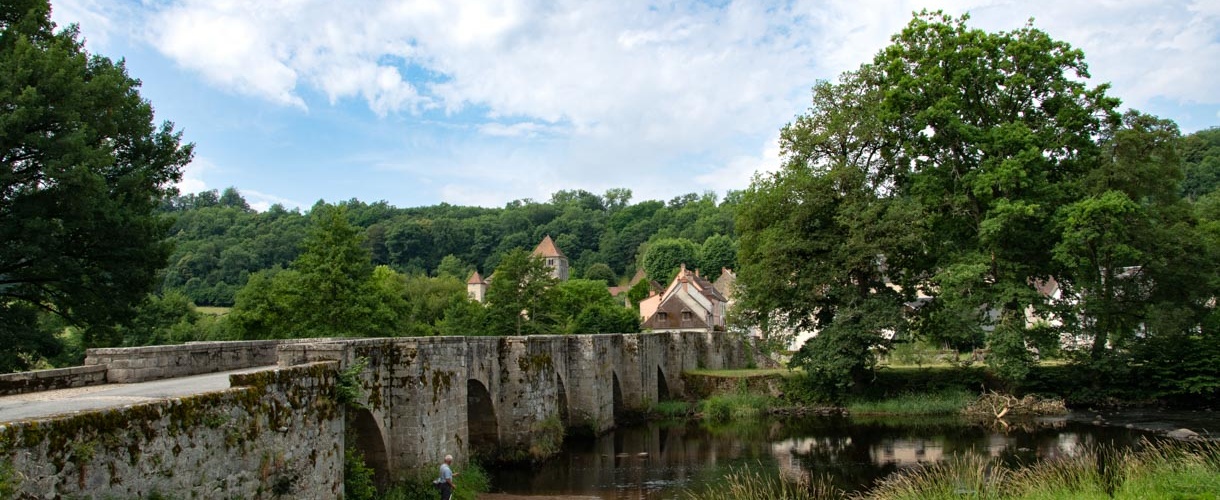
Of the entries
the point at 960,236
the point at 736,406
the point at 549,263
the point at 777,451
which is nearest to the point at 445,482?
the point at 777,451

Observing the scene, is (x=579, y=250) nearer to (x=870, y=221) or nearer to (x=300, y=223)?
(x=300, y=223)

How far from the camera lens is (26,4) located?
63.2 feet

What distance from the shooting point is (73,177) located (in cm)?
1647

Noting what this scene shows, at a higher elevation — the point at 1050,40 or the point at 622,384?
the point at 1050,40

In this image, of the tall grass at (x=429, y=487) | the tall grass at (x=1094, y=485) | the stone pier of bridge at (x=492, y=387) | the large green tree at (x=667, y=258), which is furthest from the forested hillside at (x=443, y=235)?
the tall grass at (x=1094, y=485)

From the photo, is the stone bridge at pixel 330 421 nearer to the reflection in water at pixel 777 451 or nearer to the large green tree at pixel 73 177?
the reflection in water at pixel 777 451

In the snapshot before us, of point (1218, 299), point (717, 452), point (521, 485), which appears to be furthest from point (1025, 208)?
point (521, 485)

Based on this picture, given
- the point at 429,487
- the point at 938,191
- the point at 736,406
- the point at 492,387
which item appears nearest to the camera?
the point at 429,487

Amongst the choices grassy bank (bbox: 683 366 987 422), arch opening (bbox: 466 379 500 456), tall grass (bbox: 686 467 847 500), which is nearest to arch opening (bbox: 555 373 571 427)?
arch opening (bbox: 466 379 500 456)

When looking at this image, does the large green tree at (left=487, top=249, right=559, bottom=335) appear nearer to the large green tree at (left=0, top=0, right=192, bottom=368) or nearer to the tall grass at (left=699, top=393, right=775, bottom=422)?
the tall grass at (left=699, top=393, right=775, bottom=422)

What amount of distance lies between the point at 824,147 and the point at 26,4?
2607cm

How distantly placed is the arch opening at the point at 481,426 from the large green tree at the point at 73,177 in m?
8.60

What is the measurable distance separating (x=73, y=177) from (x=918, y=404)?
27987mm

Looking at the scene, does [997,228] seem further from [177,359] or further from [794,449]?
[177,359]
